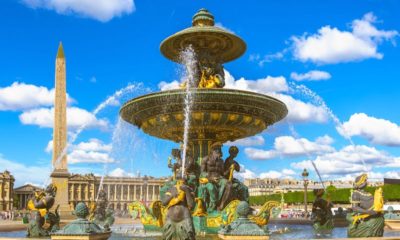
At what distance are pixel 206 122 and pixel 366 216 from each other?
5.09m

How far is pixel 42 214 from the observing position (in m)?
11.6

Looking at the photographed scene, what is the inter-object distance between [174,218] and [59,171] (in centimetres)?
4333

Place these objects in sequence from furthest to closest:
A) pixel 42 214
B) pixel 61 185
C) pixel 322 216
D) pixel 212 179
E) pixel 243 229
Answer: pixel 61 185, pixel 322 216, pixel 212 179, pixel 42 214, pixel 243 229

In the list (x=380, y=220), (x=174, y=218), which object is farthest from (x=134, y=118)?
(x=380, y=220)

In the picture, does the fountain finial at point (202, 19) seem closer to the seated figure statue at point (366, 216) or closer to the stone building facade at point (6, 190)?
the seated figure statue at point (366, 216)

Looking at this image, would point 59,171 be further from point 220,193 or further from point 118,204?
point 118,204

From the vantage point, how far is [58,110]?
161 feet

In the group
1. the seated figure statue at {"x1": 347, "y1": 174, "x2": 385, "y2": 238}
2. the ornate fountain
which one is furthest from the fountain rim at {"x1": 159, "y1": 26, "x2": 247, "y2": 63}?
the seated figure statue at {"x1": 347, "y1": 174, "x2": 385, "y2": 238}

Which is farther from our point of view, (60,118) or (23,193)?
(23,193)

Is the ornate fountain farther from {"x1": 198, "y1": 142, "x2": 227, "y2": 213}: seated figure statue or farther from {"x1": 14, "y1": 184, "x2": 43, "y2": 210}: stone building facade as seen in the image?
{"x1": 14, "y1": 184, "x2": 43, "y2": 210}: stone building facade

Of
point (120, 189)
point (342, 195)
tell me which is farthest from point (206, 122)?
point (120, 189)

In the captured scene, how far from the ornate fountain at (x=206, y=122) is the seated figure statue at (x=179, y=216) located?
9.63 ft

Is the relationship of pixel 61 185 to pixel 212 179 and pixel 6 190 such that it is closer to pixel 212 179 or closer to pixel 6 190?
pixel 212 179

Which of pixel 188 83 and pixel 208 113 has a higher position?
pixel 188 83
